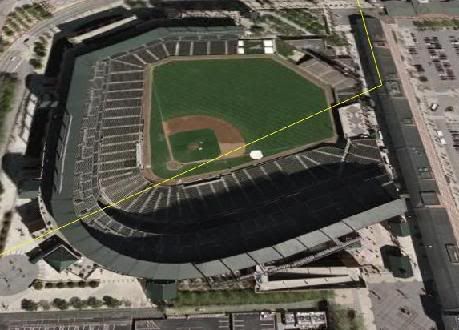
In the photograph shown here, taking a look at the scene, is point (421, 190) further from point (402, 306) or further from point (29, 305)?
point (29, 305)

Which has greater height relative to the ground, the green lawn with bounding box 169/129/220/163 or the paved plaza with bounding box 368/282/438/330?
the green lawn with bounding box 169/129/220/163

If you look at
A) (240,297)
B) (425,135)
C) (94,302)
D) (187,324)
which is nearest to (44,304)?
(94,302)

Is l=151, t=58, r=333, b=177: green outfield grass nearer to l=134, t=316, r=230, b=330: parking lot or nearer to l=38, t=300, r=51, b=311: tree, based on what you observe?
l=134, t=316, r=230, b=330: parking lot

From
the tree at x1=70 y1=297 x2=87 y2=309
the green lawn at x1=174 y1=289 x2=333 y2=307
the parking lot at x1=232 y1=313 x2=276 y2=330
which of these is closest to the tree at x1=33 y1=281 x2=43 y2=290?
the tree at x1=70 y1=297 x2=87 y2=309

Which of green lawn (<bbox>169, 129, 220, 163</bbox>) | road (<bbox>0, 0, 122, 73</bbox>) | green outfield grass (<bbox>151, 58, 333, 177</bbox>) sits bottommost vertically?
green lawn (<bbox>169, 129, 220, 163</bbox>)

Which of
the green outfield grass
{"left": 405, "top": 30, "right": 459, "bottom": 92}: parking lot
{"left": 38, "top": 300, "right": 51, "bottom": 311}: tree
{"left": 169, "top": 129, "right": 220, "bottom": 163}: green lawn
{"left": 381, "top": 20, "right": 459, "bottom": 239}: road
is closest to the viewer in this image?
{"left": 38, "top": 300, "right": 51, "bottom": 311}: tree

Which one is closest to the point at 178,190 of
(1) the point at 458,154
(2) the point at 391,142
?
(2) the point at 391,142

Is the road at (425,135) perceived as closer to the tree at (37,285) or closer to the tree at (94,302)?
the tree at (94,302)
